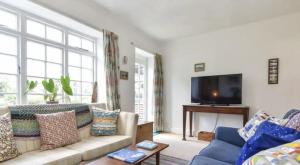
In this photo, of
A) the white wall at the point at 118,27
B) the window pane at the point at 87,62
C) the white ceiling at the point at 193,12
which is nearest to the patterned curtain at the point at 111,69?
the white wall at the point at 118,27

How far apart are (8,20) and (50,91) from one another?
104 cm

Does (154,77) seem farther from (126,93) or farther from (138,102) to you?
(126,93)

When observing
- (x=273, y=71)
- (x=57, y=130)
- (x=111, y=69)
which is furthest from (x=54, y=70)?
(x=273, y=71)

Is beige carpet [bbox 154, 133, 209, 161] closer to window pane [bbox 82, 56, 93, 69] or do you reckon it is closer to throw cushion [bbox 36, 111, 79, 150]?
throw cushion [bbox 36, 111, 79, 150]

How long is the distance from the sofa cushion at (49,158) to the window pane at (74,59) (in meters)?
1.56

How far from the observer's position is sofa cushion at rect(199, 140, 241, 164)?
5.25 ft

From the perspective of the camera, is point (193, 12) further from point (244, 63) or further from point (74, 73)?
point (74, 73)

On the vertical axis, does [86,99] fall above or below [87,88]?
below

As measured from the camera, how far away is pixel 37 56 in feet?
8.24

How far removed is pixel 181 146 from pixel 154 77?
1.83 m

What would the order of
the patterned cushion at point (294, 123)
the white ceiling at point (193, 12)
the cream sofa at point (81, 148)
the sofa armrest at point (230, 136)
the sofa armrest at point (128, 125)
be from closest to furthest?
the patterned cushion at point (294, 123)
the cream sofa at point (81, 148)
the sofa armrest at point (230, 136)
the sofa armrest at point (128, 125)
the white ceiling at point (193, 12)

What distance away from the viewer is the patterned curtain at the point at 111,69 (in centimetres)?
310

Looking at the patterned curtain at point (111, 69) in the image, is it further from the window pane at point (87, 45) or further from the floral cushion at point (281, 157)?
the floral cushion at point (281, 157)

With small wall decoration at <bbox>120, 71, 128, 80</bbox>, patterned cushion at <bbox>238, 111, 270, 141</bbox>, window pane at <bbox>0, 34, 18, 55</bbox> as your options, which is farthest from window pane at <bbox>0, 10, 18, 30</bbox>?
patterned cushion at <bbox>238, 111, 270, 141</bbox>
